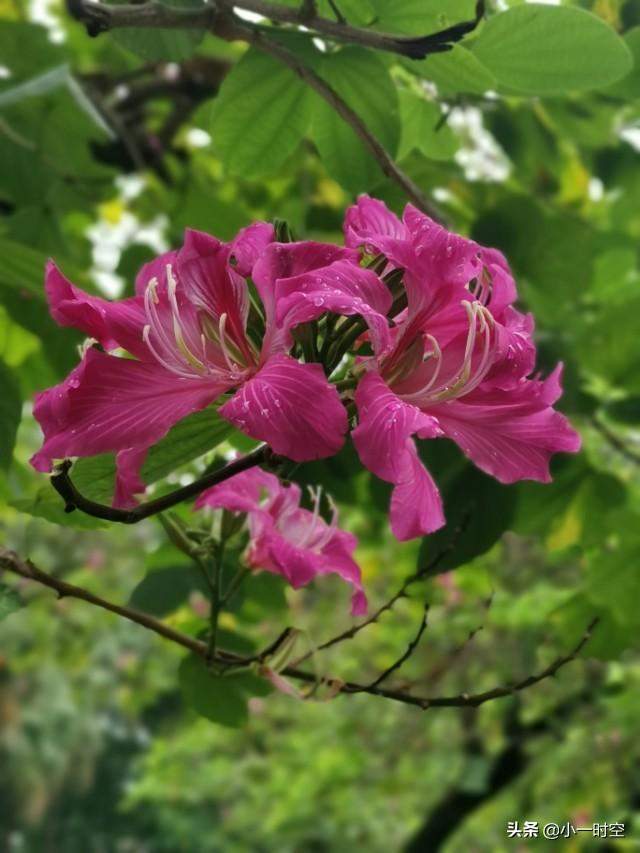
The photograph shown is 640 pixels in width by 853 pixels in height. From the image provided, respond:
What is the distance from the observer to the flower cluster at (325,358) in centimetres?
38

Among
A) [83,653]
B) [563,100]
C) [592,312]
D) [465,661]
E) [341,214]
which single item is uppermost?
[563,100]

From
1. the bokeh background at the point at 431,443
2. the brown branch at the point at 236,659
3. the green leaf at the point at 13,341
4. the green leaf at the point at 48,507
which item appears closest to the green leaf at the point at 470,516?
the bokeh background at the point at 431,443

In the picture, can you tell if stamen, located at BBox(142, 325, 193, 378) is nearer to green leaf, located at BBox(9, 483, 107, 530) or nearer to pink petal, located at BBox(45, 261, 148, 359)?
pink petal, located at BBox(45, 261, 148, 359)

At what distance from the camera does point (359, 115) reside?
0.69 metres

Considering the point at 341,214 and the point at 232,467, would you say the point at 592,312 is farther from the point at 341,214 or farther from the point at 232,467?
the point at 232,467

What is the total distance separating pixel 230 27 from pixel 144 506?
0.36 meters

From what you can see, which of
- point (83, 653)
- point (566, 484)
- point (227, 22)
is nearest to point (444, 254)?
point (227, 22)

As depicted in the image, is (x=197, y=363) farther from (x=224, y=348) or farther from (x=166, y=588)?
(x=166, y=588)

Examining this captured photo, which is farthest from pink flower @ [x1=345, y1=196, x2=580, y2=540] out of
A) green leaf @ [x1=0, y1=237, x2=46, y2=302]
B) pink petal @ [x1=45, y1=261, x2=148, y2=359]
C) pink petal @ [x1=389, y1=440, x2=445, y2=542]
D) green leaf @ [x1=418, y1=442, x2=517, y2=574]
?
green leaf @ [x1=0, y1=237, x2=46, y2=302]

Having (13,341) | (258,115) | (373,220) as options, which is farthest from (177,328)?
(13,341)

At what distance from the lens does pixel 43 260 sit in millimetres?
725

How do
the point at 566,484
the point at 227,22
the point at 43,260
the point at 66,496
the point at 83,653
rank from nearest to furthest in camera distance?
the point at 66,496, the point at 227,22, the point at 43,260, the point at 566,484, the point at 83,653

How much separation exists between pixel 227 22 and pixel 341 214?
59 cm

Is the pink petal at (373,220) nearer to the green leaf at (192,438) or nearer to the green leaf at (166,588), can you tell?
the green leaf at (192,438)
